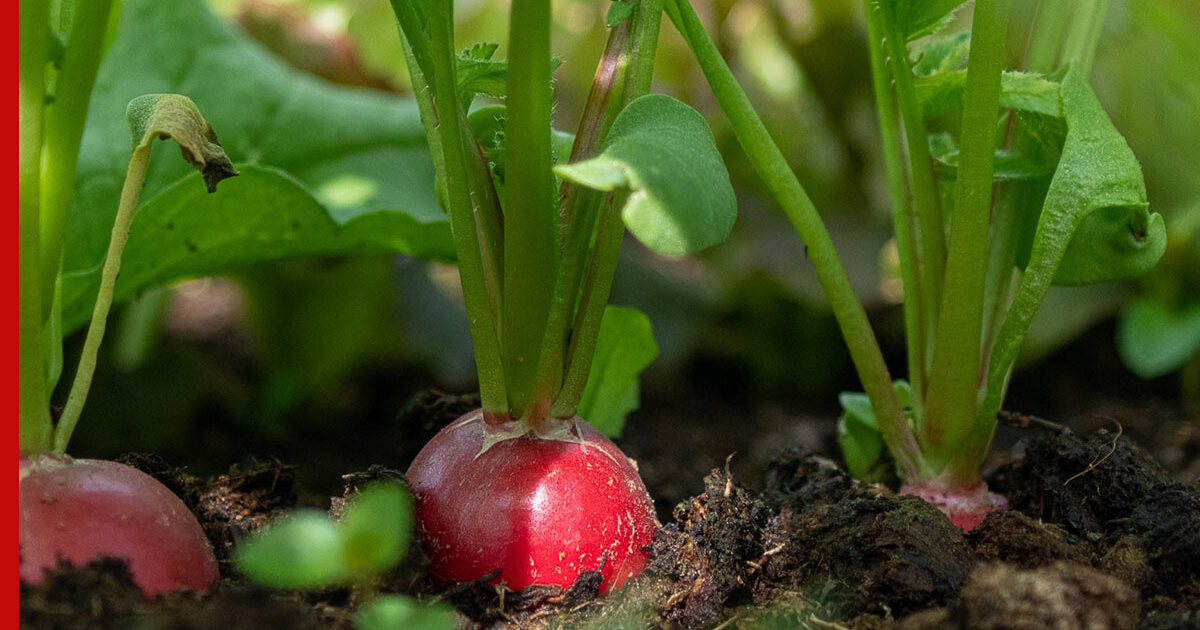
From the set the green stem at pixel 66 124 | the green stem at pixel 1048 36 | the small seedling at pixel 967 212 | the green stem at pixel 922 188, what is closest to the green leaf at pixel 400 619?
the green stem at pixel 66 124

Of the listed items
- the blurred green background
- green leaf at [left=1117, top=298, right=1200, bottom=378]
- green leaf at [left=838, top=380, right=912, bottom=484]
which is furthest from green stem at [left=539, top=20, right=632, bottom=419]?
green leaf at [left=1117, top=298, right=1200, bottom=378]

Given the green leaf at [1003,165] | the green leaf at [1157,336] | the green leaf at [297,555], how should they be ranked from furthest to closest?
the green leaf at [1157,336], the green leaf at [1003,165], the green leaf at [297,555]

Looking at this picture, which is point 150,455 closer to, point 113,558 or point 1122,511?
point 113,558

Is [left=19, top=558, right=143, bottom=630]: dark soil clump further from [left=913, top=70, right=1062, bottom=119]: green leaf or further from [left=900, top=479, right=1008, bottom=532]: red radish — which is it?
[left=913, top=70, right=1062, bottom=119]: green leaf

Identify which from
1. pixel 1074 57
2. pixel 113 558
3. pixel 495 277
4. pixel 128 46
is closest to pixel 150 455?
pixel 113 558

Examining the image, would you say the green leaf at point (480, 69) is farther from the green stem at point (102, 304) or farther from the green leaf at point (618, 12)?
the green stem at point (102, 304)

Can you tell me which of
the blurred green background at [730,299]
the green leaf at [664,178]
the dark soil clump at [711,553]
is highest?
the green leaf at [664,178]

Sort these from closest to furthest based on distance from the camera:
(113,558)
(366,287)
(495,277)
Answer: (113,558) < (495,277) < (366,287)
